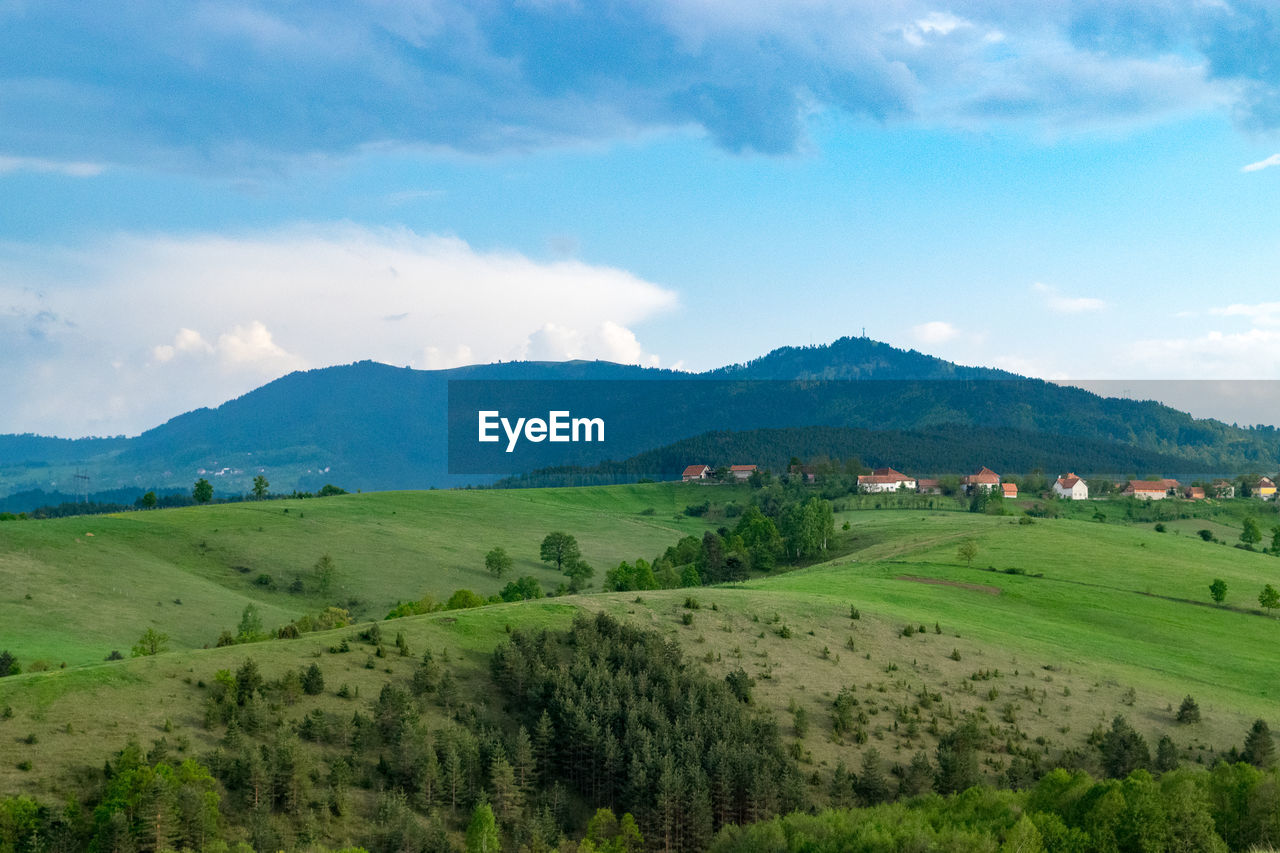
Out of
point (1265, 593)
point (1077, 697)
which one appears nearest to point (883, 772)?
point (1077, 697)

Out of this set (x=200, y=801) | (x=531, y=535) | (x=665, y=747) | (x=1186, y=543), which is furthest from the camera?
(x=531, y=535)

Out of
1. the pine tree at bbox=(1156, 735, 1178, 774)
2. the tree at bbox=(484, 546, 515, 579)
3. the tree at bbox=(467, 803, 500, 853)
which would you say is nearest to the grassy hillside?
the tree at bbox=(484, 546, 515, 579)

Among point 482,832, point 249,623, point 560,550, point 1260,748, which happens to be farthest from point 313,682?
point 560,550

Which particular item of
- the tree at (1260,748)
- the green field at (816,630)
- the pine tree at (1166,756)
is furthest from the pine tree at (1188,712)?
the pine tree at (1166,756)

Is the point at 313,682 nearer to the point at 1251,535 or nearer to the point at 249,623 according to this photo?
the point at 249,623

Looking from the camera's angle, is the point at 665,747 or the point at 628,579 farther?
the point at 628,579

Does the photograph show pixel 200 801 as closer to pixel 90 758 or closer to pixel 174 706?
pixel 90 758

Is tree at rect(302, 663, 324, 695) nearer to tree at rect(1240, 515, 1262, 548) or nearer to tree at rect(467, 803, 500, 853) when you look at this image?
tree at rect(467, 803, 500, 853)
